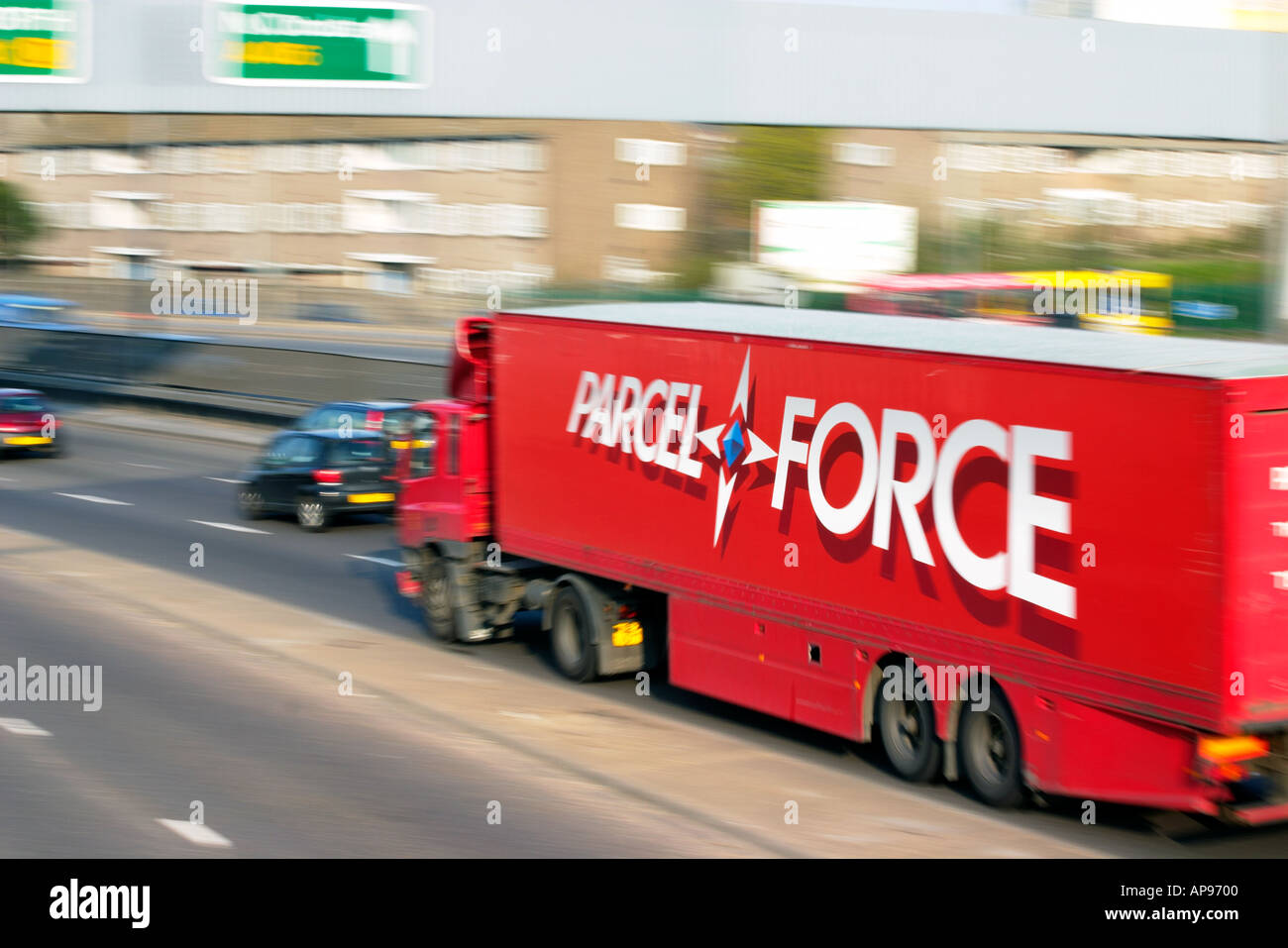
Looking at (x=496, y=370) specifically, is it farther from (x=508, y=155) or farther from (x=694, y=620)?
(x=508, y=155)

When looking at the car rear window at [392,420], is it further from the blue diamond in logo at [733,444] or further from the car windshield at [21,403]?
the blue diamond in logo at [733,444]

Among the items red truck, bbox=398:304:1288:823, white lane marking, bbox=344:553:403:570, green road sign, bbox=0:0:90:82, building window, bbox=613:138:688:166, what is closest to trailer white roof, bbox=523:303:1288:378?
red truck, bbox=398:304:1288:823

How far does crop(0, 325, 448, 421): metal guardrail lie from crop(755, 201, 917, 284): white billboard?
20.3 meters

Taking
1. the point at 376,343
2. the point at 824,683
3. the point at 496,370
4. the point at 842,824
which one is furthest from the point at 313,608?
the point at 376,343

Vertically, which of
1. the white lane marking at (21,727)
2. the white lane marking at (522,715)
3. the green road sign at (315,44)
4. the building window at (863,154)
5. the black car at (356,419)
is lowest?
the white lane marking at (522,715)

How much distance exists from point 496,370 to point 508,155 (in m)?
38.8

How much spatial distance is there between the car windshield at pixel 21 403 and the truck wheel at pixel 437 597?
17.0m

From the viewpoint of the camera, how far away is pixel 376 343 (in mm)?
39281

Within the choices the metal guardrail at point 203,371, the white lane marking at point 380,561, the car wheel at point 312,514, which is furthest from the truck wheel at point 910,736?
the metal guardrail at point 203,371

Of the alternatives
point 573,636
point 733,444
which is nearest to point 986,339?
point 733,444

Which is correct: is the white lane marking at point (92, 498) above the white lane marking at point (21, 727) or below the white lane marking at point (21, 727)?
above

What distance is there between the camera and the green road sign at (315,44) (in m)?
28.1

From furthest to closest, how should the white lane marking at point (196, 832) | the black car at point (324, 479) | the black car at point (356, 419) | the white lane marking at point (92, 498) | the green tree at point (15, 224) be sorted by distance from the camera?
the green tree at point (15, 224) → the white lane marking at point (92, 498) → the black car at point (356, 419) → the black car at point (324, 479) → the white lane marking at point (196, 832)

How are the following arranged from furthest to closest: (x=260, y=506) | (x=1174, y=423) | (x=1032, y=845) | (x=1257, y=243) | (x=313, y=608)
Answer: (x=1257, y=243) < (x=260, y=506) < (x=313, y=608) < (x=1032, y=845) < (x=1174, y=423)
